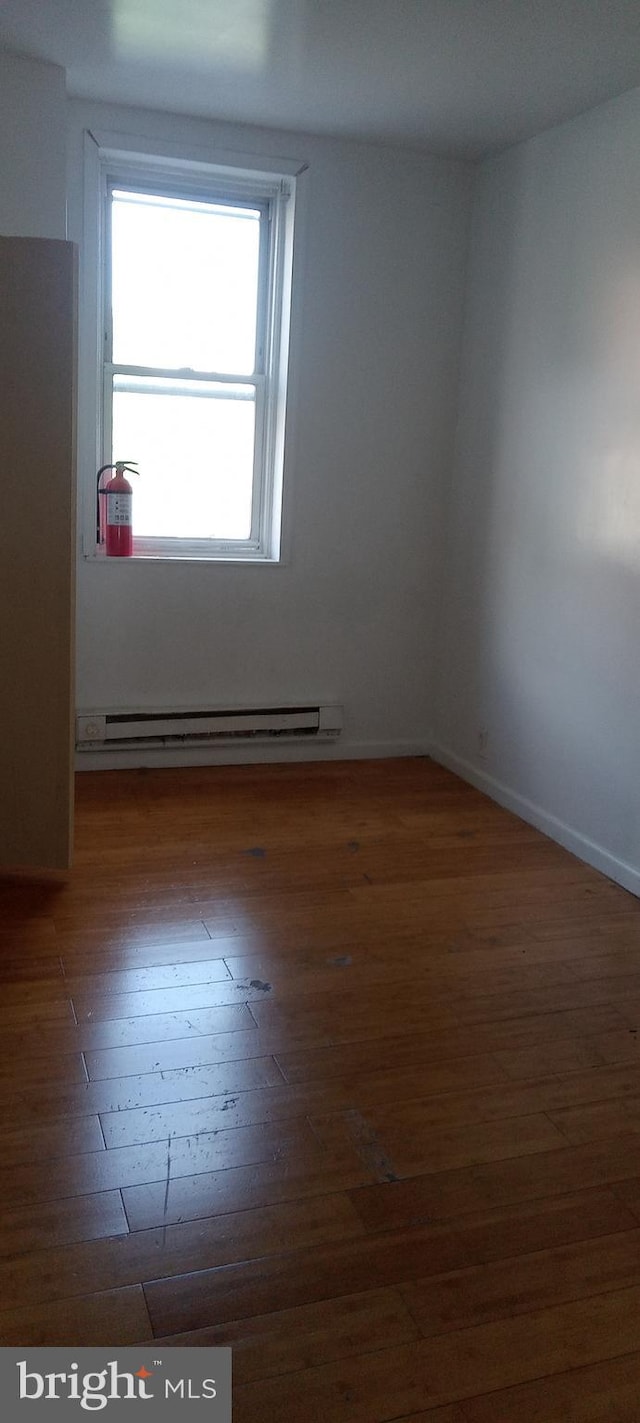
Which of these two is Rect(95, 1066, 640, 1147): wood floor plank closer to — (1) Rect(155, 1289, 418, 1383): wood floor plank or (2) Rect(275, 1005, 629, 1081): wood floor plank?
(2) Rect(275, 1005, 629, 1081): wood floor plank

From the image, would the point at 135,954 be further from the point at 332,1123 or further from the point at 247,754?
the point at 247,754

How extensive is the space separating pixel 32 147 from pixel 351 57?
1.17 meters

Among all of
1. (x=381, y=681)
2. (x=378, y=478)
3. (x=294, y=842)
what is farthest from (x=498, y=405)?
(x=294, y=842)

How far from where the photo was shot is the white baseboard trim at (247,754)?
436 centimetres

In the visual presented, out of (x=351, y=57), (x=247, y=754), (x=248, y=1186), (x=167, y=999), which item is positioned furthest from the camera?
(x=247, y=754)

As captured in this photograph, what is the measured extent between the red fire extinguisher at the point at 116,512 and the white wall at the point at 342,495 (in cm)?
8

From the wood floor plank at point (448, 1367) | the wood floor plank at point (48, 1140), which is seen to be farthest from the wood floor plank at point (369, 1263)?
the wood floor plank at point (48, 1140)

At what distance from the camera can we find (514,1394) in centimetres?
151

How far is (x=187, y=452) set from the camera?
14.2 ft

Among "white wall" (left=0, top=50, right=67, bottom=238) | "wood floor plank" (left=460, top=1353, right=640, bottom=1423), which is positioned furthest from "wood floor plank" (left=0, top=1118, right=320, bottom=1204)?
"white wall" (left=0, top=50, right=67, bottom=238)

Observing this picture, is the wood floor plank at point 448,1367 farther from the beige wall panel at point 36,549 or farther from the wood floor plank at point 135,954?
the beige wall panel at point 36,549

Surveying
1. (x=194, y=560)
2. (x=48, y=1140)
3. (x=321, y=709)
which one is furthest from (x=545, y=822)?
(x=48, y=1140)

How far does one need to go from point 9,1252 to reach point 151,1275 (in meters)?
0.25

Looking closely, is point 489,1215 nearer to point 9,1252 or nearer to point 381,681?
point 9,1252
